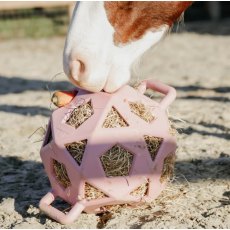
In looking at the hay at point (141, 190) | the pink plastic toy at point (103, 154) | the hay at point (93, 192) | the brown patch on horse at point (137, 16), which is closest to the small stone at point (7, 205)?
the pink plastic toy at point (103, 154)

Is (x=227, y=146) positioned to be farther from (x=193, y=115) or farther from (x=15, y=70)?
(x=15, y=70)

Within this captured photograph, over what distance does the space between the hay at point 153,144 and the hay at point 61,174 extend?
1.03 ft

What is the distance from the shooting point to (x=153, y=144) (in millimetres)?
2008

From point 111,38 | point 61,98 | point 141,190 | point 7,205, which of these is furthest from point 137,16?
point 7,205

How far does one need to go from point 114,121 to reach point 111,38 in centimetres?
31

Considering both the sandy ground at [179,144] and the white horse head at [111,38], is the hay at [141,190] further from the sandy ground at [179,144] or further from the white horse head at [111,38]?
the white horse head at [111,38]

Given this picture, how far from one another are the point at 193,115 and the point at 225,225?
1.77m

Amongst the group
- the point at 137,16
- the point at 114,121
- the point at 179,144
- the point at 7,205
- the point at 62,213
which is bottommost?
the point at 179,144

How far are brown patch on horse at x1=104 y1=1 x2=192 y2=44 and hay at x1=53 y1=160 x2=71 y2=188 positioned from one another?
1.64ft

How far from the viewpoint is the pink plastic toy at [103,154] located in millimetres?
1933

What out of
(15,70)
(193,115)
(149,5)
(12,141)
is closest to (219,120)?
(193,115)

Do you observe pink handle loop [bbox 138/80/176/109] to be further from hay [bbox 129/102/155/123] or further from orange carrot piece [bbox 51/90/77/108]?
orange carrot piece [bbox 51/90/77/108]

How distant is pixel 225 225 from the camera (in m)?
1.97

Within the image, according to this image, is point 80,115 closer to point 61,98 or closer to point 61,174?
point 61,98
